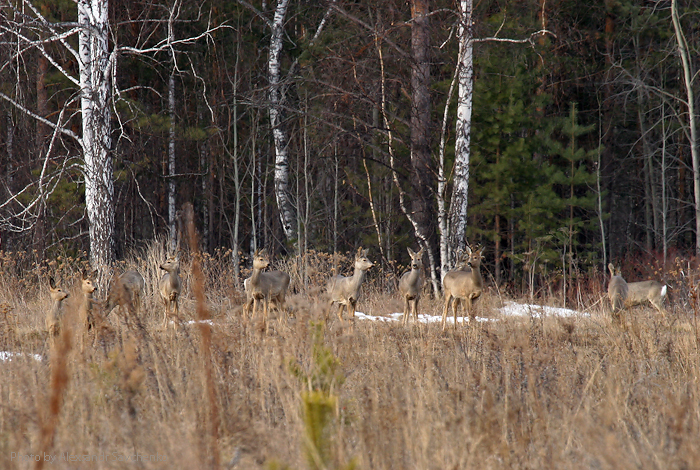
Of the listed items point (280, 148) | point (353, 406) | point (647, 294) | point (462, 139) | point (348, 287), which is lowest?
point (353, 406)

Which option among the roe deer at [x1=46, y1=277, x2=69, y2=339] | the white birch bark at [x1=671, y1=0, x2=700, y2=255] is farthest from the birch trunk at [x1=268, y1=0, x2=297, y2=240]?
the roe deer at [x1=46, y1=277, x2=69, y2=339]

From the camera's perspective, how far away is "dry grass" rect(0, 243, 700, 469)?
320 centimetres

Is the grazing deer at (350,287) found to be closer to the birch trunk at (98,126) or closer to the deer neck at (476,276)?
the deer neck at (476,276)

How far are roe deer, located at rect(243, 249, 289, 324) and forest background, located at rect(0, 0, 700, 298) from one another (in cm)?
291

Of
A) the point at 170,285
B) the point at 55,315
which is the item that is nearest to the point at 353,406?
the point at 55,315

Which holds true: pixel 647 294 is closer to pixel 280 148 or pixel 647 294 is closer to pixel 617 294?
pixel 617 294

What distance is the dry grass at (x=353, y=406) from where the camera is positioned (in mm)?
3201

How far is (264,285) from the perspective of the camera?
930 centimetres

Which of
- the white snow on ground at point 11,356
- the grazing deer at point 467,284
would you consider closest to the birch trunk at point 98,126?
the white snow on ground at point 11,356

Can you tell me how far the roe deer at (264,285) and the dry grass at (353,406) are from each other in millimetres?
2565

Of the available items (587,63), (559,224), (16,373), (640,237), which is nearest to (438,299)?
(559,224)

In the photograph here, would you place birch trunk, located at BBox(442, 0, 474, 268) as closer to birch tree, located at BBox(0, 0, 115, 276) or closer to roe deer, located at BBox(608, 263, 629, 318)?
roe deer, located at BBox(608, 263, 629, 318)

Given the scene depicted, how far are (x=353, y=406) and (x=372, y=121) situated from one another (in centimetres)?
1410

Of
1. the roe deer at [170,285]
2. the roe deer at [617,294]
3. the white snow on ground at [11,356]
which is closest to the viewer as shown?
the white snow on ground at [11,356]
